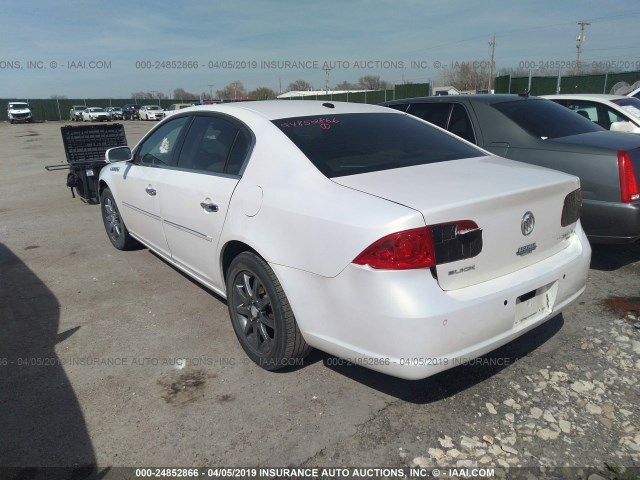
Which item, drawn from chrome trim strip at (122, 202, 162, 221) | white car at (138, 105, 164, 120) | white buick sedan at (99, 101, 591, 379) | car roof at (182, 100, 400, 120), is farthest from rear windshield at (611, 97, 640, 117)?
white car at (138, 105, 164, 120)

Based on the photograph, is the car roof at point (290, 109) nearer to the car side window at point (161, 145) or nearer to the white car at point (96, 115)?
the car side window at point (161, 145)

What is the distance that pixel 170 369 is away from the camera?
10.3 feet

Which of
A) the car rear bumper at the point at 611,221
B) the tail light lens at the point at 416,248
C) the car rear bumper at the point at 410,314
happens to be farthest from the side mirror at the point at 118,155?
the car rear bumper at the point at 611,221

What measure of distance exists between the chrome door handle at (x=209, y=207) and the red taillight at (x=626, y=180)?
328cm

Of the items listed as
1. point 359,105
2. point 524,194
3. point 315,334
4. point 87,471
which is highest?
point 359,105

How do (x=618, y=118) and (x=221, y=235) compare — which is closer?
(x=221, y=235)

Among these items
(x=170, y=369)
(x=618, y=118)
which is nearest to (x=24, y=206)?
(x=170, y=369)

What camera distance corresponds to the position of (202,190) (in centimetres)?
337

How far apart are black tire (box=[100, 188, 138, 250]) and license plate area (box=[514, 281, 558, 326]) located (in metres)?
4.26

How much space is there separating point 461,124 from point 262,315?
3.32m

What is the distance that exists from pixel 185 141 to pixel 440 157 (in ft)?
6.69

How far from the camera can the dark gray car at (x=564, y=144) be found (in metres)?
3.97

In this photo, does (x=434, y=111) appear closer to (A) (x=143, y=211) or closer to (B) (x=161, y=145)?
(B) (x=161, y=145)

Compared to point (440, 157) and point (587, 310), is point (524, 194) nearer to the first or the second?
point (440, 157)
